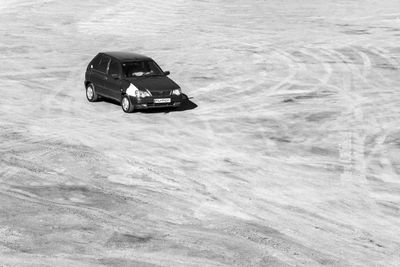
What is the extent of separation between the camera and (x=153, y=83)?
25172mm

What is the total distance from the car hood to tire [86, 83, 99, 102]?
1632mm

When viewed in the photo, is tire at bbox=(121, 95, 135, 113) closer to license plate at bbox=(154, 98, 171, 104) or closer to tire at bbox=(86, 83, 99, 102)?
license plate at bbox=(154, 98, 171, 104)

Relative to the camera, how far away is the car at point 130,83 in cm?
2473

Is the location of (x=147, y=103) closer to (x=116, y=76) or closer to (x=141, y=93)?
(x=141, y=93)

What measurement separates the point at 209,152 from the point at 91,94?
6471 millimetres

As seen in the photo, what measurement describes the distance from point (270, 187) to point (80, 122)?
23.8 feet

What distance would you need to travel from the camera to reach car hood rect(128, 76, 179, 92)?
24.9 m

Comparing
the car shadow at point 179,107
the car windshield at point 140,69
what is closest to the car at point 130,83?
the car windshield at point 140,69

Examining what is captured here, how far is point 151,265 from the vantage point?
539 inches

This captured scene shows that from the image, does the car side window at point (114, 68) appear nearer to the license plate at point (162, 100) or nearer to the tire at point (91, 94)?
the tire at point (91, 94)

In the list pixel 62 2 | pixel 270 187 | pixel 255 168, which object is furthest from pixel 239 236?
pixel 62 2

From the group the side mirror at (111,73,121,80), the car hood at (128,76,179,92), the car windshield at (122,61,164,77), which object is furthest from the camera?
the car windshield at (122,61,164,77)

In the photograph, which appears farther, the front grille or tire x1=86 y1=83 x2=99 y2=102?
tire x1=86 y1=83 x2=99 y2=102

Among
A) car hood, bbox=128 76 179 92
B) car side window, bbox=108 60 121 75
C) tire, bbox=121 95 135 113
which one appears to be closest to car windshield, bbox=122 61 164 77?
car side window, bbox=108 60 121 75
